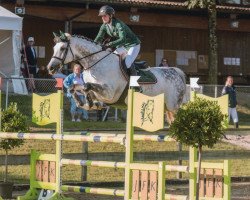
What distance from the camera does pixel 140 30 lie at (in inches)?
1503

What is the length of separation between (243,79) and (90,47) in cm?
2477

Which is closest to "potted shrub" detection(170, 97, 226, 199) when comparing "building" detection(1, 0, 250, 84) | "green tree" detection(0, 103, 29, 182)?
"green tree" detection(0, 103, 29, 182)

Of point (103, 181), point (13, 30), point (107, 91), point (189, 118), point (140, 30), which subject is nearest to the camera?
point (189, 118)

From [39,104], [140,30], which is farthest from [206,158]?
[140,30]

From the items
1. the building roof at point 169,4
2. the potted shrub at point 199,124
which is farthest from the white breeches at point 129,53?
the building roof at point 169,4

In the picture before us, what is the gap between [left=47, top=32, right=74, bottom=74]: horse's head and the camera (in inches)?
631

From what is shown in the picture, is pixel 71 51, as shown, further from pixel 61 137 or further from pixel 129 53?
pixel 61 137

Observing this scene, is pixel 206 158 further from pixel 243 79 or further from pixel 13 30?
pixel 243 79

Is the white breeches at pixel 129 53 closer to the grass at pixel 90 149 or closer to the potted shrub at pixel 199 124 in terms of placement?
the grass at pixel 90 149

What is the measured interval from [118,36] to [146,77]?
3.73 feet

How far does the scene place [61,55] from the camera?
52.9 feet

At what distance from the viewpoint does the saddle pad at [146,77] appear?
Result: 1695 cm

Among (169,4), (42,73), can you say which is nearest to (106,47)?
(42,73)

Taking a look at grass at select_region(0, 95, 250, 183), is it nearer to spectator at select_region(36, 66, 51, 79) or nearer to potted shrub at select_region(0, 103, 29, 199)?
potted shrub at select_region(0, 103, 29, 199)
